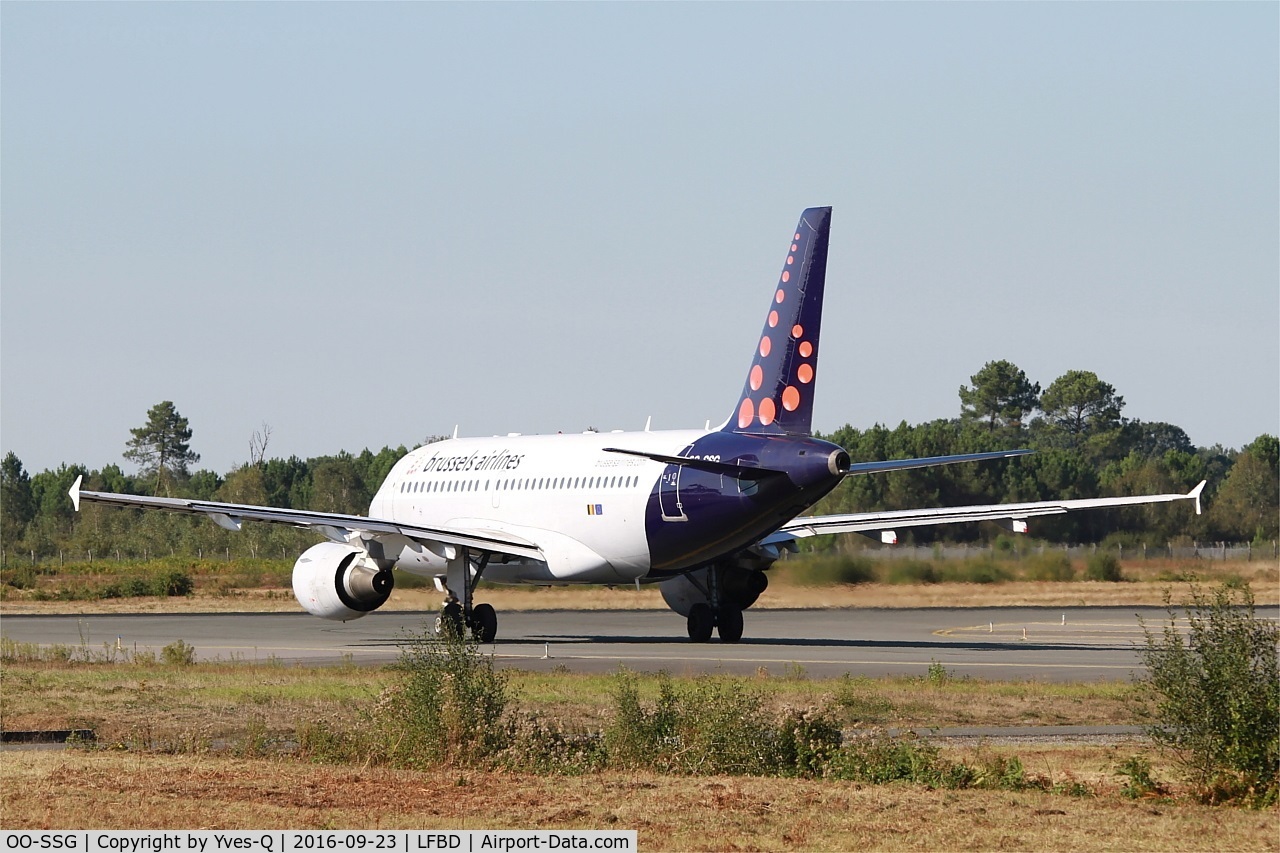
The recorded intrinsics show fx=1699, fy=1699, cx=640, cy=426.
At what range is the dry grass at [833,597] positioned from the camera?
5041 cm

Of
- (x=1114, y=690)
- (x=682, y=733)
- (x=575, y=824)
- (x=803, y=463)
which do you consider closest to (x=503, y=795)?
(x=575, y=824)

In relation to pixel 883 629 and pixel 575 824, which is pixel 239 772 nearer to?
pixel 575 824

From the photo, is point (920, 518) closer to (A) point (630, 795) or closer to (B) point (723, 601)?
(B) point (723, 601)

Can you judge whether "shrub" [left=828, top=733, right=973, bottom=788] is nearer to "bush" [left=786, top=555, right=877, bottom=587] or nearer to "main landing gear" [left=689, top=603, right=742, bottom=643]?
"main landing gear" [left=689, top=603, right=742, bottom=643]

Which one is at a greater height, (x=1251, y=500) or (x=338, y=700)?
(x=1251, y=500)

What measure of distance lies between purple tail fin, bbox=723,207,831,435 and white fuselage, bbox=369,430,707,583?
6.94 ft

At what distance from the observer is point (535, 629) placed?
41844 mm

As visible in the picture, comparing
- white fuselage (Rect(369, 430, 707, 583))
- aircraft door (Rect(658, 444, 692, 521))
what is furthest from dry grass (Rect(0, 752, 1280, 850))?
white fuselage (Rect(369, 430, 707, 583))

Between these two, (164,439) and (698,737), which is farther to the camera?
(164,439)

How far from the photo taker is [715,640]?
120 feet

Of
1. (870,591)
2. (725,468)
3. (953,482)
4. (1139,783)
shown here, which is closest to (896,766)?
(1139,783)

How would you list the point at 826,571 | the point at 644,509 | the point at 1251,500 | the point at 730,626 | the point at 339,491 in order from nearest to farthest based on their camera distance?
the point at 644,509, the point at 730,626, the point at 826,571, the point at 1251,500, the point at 339,491

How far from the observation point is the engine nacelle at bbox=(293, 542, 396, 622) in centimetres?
3509

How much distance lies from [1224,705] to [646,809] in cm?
491
